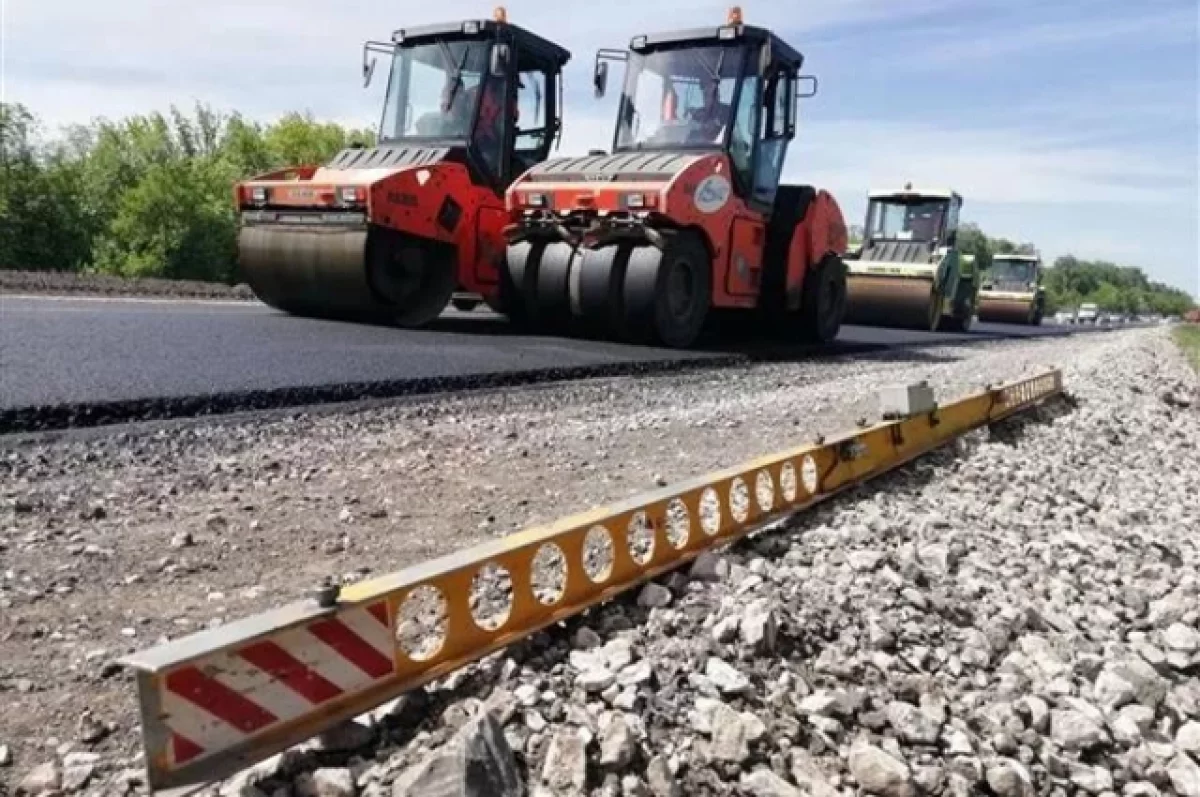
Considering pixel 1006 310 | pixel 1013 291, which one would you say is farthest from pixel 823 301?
pixel 1013 291

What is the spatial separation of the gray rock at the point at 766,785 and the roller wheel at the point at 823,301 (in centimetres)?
927

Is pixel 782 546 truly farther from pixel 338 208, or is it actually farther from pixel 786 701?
pixel 338 208

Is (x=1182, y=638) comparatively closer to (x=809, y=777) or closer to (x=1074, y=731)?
(x=1074, y=731)

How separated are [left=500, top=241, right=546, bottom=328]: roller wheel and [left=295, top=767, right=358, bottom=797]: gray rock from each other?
7.63m

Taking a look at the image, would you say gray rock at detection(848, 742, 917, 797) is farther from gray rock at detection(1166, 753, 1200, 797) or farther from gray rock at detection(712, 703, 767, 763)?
gray rock at detection(1166, 753, 1200, 797)

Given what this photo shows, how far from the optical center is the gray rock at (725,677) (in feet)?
7.70

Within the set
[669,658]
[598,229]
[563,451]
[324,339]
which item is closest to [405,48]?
[598,229]

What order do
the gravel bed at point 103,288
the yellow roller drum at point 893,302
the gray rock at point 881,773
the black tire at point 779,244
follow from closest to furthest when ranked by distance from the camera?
1. the gray rock at point 881,773
2. the black tire at point 779,244
3. the gravel bed at point 103,288
4. the yellow roller drum at point 893,302

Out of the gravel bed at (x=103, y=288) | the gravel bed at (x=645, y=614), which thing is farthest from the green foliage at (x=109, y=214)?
the gravel bed at (x=645, y=614)

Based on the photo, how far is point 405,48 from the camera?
10.1 meters

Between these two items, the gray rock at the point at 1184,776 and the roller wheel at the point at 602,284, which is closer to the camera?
the gray rock at the point at 1184,776

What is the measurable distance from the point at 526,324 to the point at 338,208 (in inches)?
85.4

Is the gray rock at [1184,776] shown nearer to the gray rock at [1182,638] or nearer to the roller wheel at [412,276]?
→ the gray rock at [1182,638]

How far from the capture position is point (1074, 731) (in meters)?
2.68
